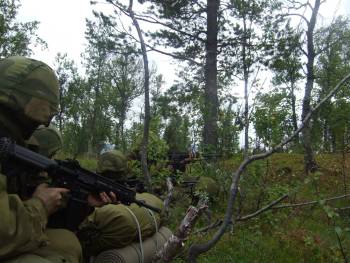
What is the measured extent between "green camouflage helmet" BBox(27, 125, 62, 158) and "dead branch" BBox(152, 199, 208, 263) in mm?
1246

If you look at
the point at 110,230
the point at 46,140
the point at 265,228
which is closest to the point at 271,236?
the point at 265,228

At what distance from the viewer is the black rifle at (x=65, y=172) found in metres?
2.34

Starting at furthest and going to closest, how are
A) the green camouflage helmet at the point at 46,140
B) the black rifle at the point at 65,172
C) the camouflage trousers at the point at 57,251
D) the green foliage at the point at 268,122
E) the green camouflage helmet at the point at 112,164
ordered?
the green foliage at the point at 268,122
the green camouflage helmet at the point at 112,164
the green camouflage helmet at the point at 46,140
the camouflage trousers at the point at 57,251
the black rifle at the point at 65,172

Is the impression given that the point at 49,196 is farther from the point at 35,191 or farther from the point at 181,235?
the point at 181,235

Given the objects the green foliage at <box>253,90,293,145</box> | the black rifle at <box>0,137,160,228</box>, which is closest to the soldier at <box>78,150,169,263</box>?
the black rifle at <box>0,137,160,228</box>

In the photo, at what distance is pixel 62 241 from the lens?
2.83 meters

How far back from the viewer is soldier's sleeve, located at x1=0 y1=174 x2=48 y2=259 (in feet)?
7.13

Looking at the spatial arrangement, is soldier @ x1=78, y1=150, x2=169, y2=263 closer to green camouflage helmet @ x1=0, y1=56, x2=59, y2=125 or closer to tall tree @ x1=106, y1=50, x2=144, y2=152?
green camouflage helmet @ x1=0, y1=56, x2=59, y2=125

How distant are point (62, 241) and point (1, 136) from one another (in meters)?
0.82

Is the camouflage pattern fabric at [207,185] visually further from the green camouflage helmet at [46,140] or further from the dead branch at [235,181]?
the green camouflage helmet at [46,140]

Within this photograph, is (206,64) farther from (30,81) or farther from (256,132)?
(30,81)

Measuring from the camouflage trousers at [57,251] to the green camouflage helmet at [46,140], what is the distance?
36.1 inches

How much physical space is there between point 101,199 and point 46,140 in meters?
0.90

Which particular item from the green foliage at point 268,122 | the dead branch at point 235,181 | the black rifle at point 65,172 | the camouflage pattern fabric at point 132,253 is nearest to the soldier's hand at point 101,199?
the black rifle at point 65,172
